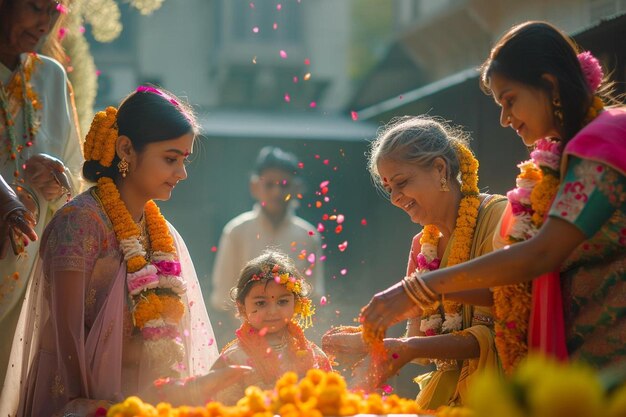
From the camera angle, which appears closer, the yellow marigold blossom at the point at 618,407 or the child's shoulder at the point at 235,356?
the yellow marigold blossom at the point at 618,407

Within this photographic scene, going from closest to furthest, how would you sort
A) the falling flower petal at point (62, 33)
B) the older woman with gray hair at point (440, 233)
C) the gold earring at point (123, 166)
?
the older woman with gray hair at point (440, 233), the gold earring at point (123, 166), the falling flower petal at point (62, 33)

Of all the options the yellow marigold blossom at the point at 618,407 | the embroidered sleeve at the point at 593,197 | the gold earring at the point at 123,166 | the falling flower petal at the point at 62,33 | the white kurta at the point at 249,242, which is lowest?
the yellow marigold blossom at the point at 618,407

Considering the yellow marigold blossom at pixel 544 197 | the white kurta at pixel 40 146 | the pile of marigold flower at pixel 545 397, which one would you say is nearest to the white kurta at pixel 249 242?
the white kurta at pixel 40 146

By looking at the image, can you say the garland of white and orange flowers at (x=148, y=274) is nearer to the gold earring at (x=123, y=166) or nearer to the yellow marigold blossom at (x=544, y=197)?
the gold earring at (x=123, y=166)

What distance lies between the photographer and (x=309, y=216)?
34.0 ft

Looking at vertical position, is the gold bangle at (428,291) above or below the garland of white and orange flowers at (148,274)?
below

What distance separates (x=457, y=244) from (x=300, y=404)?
143 centimetres

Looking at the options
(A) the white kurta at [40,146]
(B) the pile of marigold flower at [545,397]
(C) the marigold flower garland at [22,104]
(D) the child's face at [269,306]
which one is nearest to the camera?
(B) the pile of marigold flower at [545,397]

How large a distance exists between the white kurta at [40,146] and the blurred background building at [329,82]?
926 mm

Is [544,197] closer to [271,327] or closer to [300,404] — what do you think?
[300,404]

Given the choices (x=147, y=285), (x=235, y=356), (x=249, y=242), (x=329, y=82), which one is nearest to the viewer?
(x=147, y=285)

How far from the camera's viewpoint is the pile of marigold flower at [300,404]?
2.60m

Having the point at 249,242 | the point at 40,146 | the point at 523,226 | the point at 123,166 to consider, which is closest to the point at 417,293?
the point at 523,226

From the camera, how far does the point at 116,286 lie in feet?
12.5
